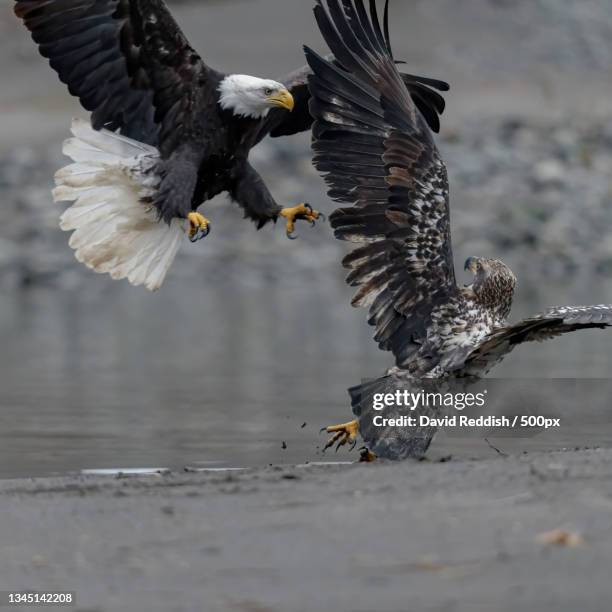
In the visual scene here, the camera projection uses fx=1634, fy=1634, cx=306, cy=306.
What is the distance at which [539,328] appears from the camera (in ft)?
21.1

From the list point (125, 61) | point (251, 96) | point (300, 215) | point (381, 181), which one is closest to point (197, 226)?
point (300, 215)

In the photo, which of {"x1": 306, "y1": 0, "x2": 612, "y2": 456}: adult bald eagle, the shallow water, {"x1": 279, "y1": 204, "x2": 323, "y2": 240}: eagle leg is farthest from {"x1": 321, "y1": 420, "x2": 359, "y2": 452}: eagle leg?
{"x1": 279, "y1": 204, "x2": 323, "y2": 240}: eagle leg

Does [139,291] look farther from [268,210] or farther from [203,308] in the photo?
[268,210]

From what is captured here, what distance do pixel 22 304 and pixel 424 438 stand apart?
10.9m

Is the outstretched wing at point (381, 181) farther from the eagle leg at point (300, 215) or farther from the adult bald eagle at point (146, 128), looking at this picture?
the eagle leg at point (300, 215)

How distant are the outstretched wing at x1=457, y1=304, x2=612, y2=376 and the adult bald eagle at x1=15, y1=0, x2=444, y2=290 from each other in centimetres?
169

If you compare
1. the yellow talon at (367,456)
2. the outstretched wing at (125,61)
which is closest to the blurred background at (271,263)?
the yellow talon at (367,456)

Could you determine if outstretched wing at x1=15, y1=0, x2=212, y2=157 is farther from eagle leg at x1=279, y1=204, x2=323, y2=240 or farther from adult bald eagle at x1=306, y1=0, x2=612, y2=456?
adult bald eagle at x1=306, y1=0, x2=612, y2=456

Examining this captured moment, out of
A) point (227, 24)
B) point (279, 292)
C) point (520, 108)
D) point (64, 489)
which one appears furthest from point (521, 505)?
point (227, 24)

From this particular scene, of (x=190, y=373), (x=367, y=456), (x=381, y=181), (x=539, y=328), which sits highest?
(x=381, y=181)

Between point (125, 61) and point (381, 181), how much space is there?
1650mm

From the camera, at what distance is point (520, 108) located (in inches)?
1006

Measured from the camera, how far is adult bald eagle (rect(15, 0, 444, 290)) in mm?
7887

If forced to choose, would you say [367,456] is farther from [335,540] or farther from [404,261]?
[335,540]
